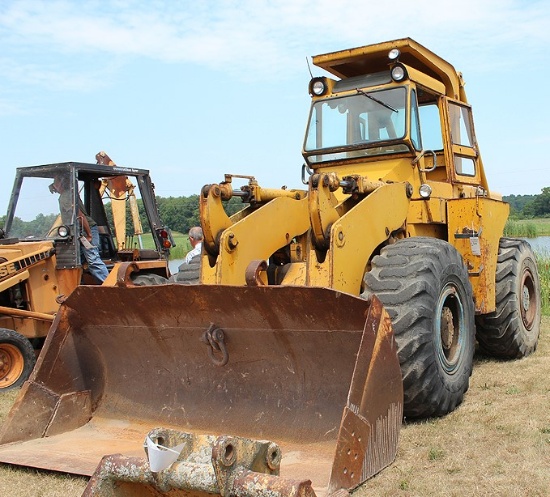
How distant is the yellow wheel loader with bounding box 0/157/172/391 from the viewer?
778cm

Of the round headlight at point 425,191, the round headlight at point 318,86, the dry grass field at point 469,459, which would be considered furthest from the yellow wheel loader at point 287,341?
the round headlight at point 318,86

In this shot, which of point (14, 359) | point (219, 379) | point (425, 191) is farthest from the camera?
point (14, 359)

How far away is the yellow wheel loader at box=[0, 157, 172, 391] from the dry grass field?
10.9 feet

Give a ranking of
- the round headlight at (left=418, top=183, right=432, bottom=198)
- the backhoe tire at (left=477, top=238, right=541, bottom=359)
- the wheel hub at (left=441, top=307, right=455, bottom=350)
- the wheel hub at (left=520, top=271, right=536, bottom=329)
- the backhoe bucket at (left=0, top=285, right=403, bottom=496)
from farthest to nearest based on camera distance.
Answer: the wheel hub at (left=520, top=271, right=536, bottom=329), the backhoe tire at (left=477, top=238, right=541, bottom=359), the round headlight at (left=418, top=183, right=432, bottom=198), the wheel hub at (left=441, top=307, right=455, bottom=350), the backhoe bucket at (left=0, top=285, right=403, bottom=496)

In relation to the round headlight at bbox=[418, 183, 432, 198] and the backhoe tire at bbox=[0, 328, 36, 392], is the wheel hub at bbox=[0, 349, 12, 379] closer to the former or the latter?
the backhoe tire at bbox=[0, 328, 36, 392]

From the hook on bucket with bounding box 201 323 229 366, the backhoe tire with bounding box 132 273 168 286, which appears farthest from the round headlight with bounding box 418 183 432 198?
the backhoe tire with bounding box 132 273 168 286

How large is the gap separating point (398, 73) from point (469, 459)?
142 inches

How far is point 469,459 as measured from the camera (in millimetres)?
4453

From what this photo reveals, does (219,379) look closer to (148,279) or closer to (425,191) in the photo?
(425,191)

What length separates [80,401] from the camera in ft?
17.2

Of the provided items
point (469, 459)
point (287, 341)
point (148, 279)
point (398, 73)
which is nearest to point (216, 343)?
point (287, 341)

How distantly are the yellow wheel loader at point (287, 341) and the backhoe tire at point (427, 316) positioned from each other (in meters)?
0.01

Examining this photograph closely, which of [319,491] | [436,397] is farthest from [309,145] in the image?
[319,491]

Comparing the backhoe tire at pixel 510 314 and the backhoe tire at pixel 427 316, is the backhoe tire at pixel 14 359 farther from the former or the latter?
the backhoe tire at pixel 510 314
